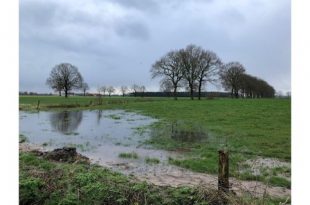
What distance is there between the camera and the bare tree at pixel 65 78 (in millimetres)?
79062

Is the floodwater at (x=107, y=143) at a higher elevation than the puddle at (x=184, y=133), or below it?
below

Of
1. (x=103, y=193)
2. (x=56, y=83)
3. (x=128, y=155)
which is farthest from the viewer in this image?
(x=56, y=83)

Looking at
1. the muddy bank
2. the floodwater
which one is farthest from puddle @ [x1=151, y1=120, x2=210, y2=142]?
the muddy bank

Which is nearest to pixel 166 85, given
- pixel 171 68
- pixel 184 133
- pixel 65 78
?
pixel 171 68

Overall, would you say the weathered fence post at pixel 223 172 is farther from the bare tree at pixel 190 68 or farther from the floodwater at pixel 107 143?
the bare tree at pixel 190 68

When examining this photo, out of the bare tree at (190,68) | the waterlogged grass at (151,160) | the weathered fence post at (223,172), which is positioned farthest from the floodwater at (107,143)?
the bare tree at (190,68)

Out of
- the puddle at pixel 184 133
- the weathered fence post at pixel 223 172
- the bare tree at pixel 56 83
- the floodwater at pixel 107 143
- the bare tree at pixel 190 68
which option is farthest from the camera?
the bare tree at pixel 56 83

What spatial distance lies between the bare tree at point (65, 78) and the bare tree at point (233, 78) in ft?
110

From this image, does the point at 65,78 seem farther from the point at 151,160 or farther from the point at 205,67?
the point at 151,160

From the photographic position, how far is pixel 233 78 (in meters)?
71.2

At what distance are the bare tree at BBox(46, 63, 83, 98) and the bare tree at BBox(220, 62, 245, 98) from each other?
33.5m

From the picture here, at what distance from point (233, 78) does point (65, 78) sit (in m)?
37.3
